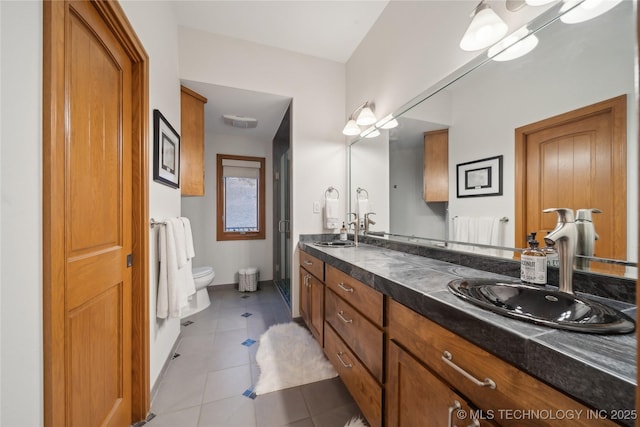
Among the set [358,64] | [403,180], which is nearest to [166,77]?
[358,64]

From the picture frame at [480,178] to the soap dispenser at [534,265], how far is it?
0.34 m

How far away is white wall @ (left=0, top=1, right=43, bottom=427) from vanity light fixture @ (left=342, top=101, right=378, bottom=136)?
187 cm

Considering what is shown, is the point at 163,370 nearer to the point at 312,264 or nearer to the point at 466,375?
the point at 312,264

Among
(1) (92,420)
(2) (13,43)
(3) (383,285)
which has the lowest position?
(1) (92,420)

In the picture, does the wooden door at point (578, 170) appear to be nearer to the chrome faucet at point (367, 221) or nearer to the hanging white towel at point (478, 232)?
the hanging white towel at point (478, 232)

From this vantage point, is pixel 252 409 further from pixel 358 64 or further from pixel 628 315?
pixel 358 64

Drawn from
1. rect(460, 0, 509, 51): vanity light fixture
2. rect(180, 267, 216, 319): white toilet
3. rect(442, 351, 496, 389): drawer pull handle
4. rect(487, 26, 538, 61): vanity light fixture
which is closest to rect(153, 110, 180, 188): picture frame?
rect(180, 267, 216, 319): white toilet

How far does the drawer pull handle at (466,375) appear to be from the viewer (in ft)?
1.94

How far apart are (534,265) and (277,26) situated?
2526 mm

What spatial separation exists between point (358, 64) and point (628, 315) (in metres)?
2.52

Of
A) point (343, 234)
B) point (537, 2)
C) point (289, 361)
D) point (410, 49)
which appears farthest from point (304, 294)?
point (537, 2)

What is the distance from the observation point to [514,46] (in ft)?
3.45

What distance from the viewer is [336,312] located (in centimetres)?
150

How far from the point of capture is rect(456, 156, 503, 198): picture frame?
3.77 ft
